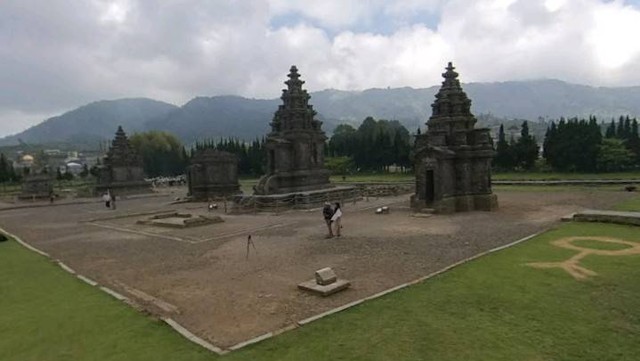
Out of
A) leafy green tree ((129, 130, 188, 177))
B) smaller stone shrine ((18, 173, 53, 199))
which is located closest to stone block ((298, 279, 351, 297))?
smaller stone shrine ((18, 173, 53, 199))

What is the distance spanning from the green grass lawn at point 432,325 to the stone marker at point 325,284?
1360mm

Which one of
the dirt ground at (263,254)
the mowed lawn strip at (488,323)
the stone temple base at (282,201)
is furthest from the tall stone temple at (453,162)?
the mowed lawn strip at (488,323)

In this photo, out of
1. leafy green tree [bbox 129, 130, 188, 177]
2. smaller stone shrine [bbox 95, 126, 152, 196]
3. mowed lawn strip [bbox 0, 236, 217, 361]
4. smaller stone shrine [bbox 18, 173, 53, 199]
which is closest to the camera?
mowed lawn strip [bbox 0, 236, 217, 361]

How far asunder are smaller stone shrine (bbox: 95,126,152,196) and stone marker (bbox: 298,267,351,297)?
176ft

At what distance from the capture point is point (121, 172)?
60375mm

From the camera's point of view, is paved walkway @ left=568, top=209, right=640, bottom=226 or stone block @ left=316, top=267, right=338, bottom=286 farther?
paved walkway @ left=568, top=209, right=640, bottom=226

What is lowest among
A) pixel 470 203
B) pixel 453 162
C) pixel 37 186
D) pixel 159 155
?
pixel 470 203

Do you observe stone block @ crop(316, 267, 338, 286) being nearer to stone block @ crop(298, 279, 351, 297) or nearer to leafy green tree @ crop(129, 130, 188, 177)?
stone block @ crop(298, 279, 351, 297)

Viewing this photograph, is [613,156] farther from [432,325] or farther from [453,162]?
[432,325]

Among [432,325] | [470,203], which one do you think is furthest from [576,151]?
[432,325]

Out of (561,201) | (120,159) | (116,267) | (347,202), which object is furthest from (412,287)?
(120,159)

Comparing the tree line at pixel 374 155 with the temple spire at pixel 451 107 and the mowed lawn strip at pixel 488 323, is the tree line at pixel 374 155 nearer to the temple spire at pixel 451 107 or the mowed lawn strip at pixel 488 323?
the temple spire at pixel 451 107

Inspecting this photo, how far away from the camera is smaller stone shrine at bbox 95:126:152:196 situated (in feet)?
195

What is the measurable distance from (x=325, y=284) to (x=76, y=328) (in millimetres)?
6087
